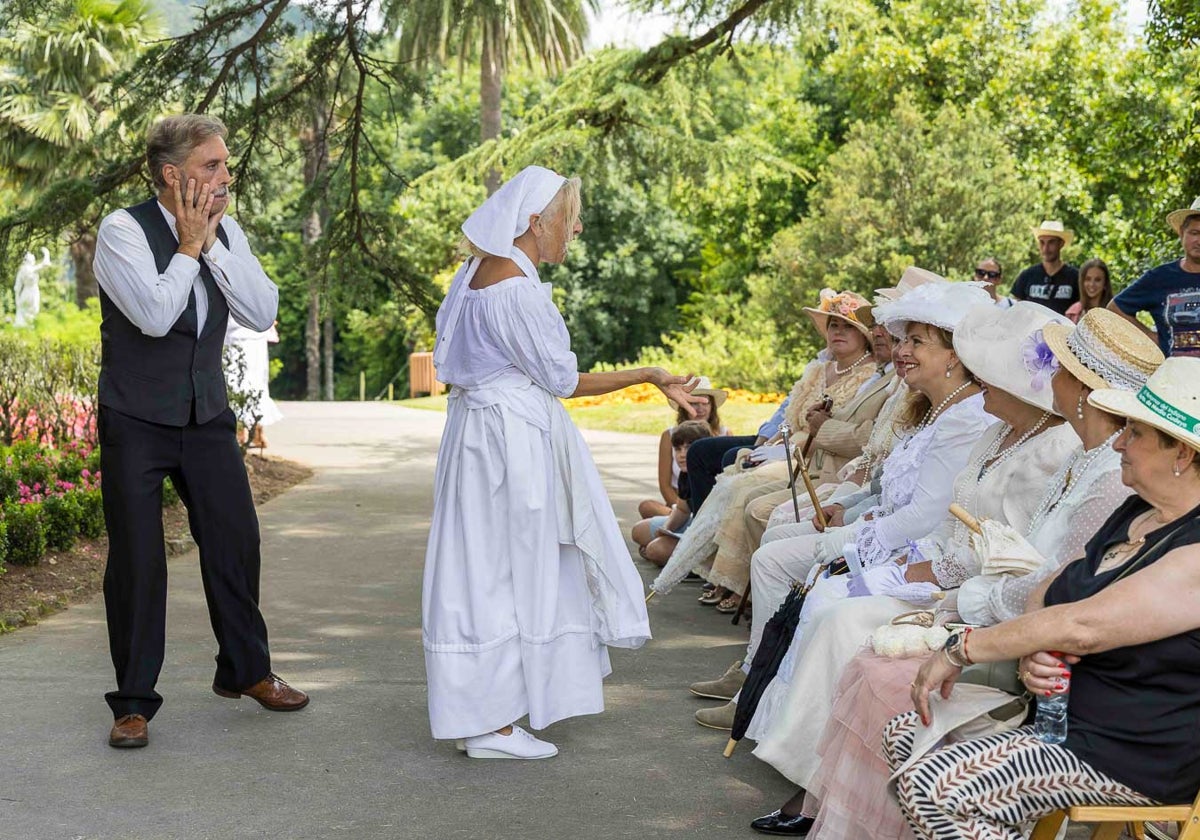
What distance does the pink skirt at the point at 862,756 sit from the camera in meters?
3.77

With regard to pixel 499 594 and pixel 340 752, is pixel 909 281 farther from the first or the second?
pixel 340 752

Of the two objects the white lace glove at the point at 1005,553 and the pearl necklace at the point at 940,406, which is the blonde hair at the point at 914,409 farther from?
the white lace glove at the point at 1005,553

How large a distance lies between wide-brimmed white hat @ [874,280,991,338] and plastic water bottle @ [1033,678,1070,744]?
2077 millimetres

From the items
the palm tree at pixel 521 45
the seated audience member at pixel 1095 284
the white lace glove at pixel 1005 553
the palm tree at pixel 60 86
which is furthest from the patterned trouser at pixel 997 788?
the palm tree at pixel 60 86

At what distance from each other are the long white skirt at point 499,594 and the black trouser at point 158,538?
83cm

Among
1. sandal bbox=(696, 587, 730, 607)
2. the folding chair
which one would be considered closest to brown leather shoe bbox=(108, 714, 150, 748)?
the folding chair

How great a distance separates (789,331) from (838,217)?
225cm

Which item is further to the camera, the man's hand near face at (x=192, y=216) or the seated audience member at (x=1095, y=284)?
the seated audience member at (x=1095, y=284)

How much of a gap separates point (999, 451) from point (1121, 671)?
58.5 inches

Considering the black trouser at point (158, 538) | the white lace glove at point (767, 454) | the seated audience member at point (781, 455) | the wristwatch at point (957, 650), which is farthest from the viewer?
the white lace glove at point (767, 454)

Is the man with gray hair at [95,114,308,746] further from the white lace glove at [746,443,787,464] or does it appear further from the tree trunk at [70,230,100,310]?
the tree trunk at [70,230,100,310]

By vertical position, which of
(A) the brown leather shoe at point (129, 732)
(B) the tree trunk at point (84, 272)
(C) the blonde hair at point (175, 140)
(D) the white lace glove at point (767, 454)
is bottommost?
(A) the brown leather shoe at point (129, 732)

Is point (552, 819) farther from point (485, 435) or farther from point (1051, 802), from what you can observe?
point (1051, 802)

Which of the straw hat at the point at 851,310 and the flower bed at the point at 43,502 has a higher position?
the straw hat at the point at 851,310
